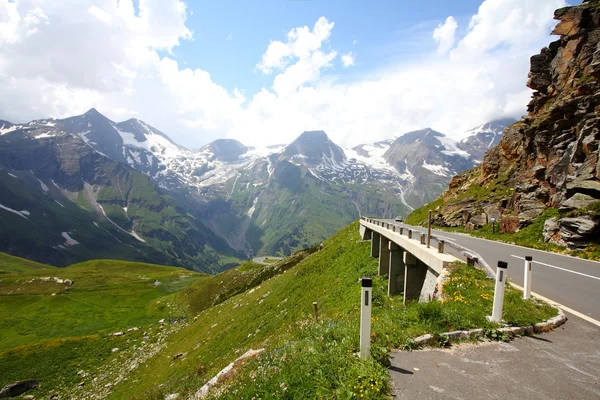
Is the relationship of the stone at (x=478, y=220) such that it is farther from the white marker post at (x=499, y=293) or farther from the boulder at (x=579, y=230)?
the white marker post at (x=499, y=293)

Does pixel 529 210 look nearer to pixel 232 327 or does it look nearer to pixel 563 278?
pixel 563 278

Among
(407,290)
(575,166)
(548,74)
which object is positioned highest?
(548,74)

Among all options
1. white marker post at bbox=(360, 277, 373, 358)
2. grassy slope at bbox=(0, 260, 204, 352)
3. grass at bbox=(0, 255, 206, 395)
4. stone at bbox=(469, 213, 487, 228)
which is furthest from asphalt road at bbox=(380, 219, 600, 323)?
grassy slope at bbox=(0, 260, 204, 352)

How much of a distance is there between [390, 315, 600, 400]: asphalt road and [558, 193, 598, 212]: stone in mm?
21567

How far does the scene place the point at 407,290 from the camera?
843 inches

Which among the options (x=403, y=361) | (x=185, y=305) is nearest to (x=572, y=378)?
(x=403, y=361)

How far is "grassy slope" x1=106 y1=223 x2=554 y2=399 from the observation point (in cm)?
872

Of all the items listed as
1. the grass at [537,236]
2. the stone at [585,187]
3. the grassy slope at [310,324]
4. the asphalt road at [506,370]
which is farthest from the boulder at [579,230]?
the asphalt road at [506,370]

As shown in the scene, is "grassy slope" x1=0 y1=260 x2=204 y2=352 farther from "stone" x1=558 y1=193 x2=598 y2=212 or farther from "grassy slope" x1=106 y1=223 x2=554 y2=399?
"stone" x1=558 y1=193 x2=598 y2=212

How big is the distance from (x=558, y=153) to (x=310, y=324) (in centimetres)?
3774

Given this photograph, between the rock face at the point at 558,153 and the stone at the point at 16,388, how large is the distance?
61.4m

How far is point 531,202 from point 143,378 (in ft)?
165

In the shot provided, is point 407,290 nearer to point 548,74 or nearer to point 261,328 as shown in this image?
point 261,328

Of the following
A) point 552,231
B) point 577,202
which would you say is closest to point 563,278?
point 552,231
